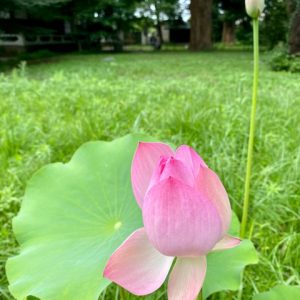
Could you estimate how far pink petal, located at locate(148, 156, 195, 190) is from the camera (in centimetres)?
43

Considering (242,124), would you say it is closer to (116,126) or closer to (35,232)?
(116,126)

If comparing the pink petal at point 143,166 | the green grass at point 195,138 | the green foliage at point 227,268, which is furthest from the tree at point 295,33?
the pink petal at point 143,166

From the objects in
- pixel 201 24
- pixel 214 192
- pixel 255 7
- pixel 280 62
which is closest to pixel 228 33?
pixel 201 24

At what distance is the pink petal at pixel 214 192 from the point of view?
44 cm

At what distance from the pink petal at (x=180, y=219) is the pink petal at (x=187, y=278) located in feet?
0.08

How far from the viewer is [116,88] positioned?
3.44 meters

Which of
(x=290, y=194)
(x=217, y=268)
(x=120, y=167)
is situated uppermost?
(x=120, y=167)

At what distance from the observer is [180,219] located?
0.43 m

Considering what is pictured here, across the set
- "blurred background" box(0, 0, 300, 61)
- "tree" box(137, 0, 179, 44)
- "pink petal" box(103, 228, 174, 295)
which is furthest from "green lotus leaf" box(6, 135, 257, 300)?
"tree" box(137, 0, 179, 44)

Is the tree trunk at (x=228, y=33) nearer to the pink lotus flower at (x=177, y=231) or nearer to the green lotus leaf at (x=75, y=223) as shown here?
the green lotus leaf at (x=75, y=223)

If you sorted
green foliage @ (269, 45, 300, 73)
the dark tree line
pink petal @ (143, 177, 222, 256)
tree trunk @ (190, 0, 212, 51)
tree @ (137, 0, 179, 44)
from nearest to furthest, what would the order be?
pink petal @ (143, 177, 222, 256), green foliage @ (269, 45, 300, 73), the dark tree line, tree trunk @ (190, 0, 212, 51), tree @ (137, 0, 179, 44)

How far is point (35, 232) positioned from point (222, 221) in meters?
0.38

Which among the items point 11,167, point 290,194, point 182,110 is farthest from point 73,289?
point 182,110

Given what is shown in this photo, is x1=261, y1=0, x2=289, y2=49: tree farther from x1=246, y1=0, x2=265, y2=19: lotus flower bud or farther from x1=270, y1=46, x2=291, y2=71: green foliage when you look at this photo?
x1=246, y1=0, x2=265, y2=19: lotus flower bud
